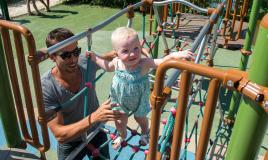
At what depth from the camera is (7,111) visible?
82.5 inches

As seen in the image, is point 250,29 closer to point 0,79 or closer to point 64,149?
point 64,149

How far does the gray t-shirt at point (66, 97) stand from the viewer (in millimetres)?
2109

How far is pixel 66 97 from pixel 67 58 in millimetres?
290

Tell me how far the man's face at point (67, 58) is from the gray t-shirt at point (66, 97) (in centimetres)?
11

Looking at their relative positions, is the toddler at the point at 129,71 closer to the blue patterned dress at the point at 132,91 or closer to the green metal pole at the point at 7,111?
the blue patterned dress at the point at 132,91

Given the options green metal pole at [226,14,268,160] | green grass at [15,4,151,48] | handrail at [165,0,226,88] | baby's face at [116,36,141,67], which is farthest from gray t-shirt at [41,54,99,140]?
green grass at [15,4,151,48]

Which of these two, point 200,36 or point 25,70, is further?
point 200,36

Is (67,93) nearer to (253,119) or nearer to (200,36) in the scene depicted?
(200,36)

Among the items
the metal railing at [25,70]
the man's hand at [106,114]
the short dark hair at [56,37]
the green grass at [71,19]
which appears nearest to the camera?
the metal railing at [25,70]

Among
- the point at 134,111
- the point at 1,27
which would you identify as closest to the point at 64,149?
the point at 134,111

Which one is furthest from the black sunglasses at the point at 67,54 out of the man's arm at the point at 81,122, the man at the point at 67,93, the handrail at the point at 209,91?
the handrail at the point at 209,91

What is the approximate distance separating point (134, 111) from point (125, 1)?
754cm

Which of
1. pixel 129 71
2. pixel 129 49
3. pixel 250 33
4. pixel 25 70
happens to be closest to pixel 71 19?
pixel 250 33

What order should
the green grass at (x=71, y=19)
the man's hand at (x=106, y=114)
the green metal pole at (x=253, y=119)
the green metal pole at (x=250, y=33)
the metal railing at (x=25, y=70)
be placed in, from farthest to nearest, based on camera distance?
1. the green grass at (x=71, y=19)
2. the green metal pole at (x=250, y=33)
3. the man's hand at (x=106, y=114)
4. the metal railing at (x=25, y=70)
5. the green metal pole at (x=253, y=119)
